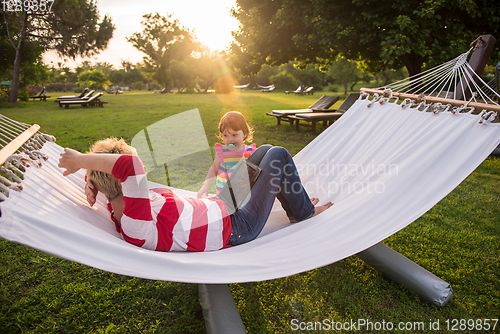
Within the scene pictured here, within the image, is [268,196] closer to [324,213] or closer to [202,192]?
[324,213]

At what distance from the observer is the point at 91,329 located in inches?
58.0

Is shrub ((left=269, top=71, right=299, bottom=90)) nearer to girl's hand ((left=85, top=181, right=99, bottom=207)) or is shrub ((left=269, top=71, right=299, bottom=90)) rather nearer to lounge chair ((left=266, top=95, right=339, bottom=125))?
lounge chair ((left=266, top=95, right=339, bottom=125))

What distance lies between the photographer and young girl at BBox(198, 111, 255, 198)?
1949 millimetres

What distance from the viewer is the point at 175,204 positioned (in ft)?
4.36

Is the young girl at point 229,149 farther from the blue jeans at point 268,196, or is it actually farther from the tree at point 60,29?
the tree at point 60,29

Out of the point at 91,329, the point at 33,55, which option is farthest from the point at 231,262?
the point at 33,55

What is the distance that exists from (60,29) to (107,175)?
57.6 ft

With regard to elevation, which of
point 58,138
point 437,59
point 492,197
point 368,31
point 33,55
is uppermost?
point 33,55

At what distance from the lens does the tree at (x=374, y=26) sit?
193 inches

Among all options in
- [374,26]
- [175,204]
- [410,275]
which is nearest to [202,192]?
[175,204]

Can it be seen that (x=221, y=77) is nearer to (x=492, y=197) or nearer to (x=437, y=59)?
(x=437, y=59)

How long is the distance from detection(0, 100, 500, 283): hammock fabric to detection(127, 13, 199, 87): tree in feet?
122

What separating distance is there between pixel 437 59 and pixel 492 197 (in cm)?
327

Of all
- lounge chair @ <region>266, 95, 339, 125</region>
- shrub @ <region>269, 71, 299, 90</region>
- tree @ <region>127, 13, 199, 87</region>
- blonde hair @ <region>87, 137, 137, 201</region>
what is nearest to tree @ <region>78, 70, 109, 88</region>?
tree @ <region>127, 13, 199, 87</region>
